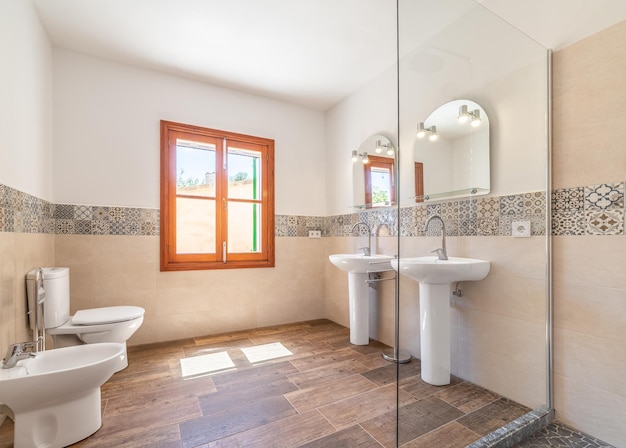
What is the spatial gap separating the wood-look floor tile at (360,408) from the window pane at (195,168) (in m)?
2.14

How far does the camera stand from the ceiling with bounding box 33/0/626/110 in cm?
160

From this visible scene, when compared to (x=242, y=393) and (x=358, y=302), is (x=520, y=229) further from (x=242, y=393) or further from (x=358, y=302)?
(x=242, y=393)

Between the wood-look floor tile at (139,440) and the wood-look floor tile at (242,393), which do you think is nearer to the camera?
the wood-look floor tile at (139,440)

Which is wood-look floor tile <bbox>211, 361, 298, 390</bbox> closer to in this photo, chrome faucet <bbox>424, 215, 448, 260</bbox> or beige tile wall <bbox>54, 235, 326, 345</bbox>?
beige tile wall <bbox>54, 235, 326, 345</bbox>

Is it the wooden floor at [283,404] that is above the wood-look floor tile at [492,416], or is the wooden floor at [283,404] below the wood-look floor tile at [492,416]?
below

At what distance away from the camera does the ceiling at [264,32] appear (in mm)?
1603

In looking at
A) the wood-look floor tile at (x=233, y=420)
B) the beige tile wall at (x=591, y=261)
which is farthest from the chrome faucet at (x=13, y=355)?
the beige tile wall at (x=591, y=261)

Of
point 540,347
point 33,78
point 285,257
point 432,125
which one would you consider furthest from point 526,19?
point 33,78

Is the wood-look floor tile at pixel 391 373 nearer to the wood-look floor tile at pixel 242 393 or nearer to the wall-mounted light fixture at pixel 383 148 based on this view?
the wood-look floor tile at pixel 242 393

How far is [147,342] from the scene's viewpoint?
266 centimetres

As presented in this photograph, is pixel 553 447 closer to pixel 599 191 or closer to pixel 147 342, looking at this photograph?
pixel 599 191

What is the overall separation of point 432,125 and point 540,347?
4.26ft

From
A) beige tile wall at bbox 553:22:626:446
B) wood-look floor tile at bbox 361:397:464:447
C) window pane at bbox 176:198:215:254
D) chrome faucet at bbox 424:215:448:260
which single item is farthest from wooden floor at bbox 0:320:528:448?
window pane at bbox 176:198:215:254

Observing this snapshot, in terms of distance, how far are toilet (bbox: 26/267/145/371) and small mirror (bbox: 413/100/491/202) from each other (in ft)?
6.86
